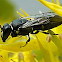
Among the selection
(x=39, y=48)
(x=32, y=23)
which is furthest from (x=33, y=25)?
(x=39, y=48)

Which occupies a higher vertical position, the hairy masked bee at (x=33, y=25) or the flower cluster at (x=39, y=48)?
the hairy masked bee at (x=33, y=25)

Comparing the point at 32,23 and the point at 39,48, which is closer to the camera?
the point at 32,23

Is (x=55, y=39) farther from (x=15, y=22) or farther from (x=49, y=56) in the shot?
(x=15, y=22)

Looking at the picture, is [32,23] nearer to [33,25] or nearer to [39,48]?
[33,25]

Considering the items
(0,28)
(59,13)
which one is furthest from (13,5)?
(59,13)

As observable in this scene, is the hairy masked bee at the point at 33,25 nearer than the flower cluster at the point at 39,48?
Yes

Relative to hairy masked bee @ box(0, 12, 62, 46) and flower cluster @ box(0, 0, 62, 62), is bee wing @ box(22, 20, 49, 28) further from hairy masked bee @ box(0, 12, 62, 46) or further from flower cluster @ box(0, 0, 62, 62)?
flower cluster @ box(0, 0, 62, 62)

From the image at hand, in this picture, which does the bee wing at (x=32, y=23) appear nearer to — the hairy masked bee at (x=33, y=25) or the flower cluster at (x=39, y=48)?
the hairy masked bee at (x=33, y=25)

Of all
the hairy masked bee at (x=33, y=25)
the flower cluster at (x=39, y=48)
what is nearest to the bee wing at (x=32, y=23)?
the hairy masked bee at (x=33, y=25)

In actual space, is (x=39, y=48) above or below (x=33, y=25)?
below

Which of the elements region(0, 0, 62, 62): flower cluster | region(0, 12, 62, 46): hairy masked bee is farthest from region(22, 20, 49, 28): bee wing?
region(0, 0, 62, 62): flower cluster
